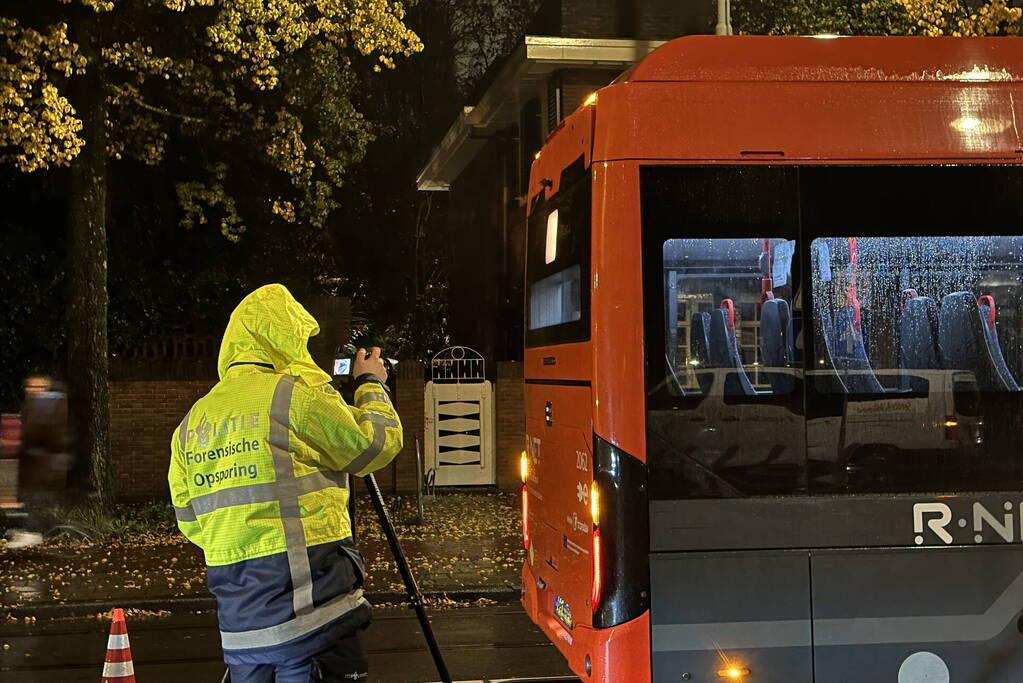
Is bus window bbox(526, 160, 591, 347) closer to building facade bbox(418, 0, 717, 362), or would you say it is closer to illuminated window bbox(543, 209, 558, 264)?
illuminated window bbox(543, 209, 558, 264)

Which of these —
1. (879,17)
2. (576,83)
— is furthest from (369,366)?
(879,17)

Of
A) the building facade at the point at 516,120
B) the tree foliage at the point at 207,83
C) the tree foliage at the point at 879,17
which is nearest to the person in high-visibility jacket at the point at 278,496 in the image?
the tree foliage at the point at 207,83

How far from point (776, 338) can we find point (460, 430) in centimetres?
1152

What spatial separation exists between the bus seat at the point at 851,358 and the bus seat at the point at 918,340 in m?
0.17

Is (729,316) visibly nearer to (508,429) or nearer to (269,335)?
(269,335)

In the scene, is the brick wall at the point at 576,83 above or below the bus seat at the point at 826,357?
above

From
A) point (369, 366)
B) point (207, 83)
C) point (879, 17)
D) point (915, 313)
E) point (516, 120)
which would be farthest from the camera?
point (516, 120)

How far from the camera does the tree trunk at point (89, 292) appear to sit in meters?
14.0

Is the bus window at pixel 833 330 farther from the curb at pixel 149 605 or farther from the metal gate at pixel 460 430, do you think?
the metal gate at pixel 460 430

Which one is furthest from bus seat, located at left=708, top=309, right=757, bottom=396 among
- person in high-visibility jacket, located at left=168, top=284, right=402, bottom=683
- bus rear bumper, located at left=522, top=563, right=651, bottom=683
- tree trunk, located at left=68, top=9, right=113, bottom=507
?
tree trunk, located at left=68, top=9, right=113, bottom=507

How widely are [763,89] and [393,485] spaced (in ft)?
39.1

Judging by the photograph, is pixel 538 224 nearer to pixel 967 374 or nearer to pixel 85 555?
pixel 967 374

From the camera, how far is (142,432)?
1667 cm

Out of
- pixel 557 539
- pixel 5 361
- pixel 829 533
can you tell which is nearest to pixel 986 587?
pixel 829 533
